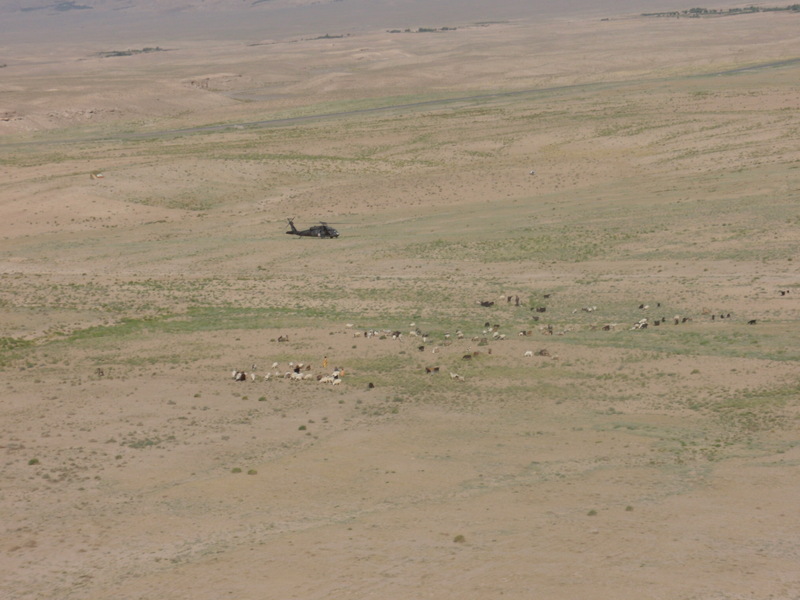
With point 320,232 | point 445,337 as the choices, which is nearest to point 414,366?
point 445,337

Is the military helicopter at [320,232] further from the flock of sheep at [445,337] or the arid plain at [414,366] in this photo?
the flock of sheep at [445,337]

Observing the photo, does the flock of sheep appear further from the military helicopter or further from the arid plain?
the military helicopter

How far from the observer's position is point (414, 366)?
95.1ft

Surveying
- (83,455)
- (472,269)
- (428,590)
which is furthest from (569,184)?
(428,590)

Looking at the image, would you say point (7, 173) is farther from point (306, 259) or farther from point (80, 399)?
point (80, 399)

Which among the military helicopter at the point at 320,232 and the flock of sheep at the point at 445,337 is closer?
the flock of sheep at the point at 445,337

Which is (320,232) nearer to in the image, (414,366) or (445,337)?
(445,337)

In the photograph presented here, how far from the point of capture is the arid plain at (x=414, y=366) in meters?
17.3

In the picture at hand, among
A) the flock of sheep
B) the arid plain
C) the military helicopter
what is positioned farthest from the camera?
the military helicopter

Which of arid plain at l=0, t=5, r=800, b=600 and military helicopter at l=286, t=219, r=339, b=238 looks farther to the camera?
military helicopter at l=286, t=219, r=339, b=238

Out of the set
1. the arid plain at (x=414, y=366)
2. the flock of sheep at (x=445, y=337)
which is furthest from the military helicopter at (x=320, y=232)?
the flock of sheep at (x=445, y=337)

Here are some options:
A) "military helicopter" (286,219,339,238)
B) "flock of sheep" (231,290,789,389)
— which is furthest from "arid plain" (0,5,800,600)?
"military helicopter" (286,219,339,238)

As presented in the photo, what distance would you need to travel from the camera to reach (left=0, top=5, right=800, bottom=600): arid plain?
680 inches

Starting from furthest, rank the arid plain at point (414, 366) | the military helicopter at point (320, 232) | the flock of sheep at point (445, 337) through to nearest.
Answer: the military helicopter at point (320, 232)
the flock of sheep at point (445, 337)
the arid plain at point (414, 366)
